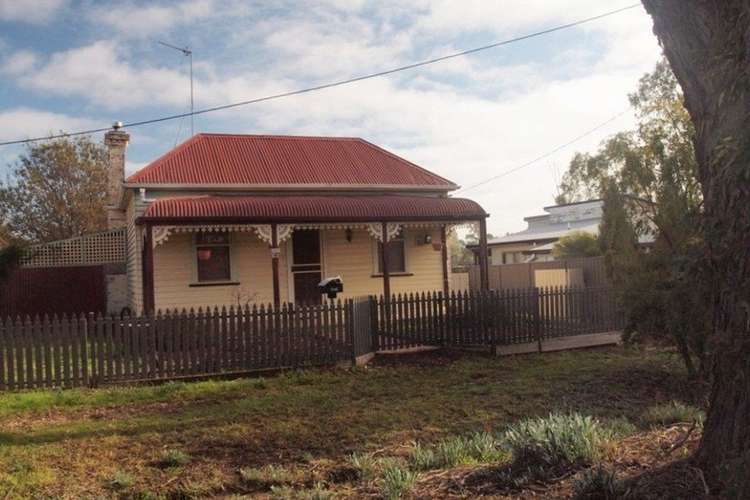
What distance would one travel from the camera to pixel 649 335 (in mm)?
8609

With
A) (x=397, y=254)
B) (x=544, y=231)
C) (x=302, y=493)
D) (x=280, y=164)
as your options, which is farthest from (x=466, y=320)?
(x=544, y=231)

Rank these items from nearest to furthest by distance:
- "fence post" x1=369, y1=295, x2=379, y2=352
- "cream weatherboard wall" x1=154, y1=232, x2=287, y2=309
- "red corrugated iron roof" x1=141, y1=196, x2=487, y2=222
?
"fence post" x1=369, y1=295, x2=379, y2=352 → "red corrugated iron roof" x1=141, y1=196, x2=487, y2=222 → "cream weatherboard wall" x1=154, y1=232, x2=287, y2=309

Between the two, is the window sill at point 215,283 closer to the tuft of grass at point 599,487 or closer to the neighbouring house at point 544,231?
the tuft of grass at point 599,487

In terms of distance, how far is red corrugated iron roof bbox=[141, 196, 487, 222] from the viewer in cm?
1467

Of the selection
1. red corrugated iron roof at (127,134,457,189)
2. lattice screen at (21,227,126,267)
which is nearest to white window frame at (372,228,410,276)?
red corrugated iron roof at (127,134,457,189)

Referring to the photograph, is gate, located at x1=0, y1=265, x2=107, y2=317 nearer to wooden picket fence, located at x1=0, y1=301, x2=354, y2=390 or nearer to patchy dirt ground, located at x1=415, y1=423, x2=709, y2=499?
wooden picket fence, located at x1=0, y1=301, x2=354, y2=390

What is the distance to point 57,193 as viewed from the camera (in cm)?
3566

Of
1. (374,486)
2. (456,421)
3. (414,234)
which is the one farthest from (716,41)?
(414,234)

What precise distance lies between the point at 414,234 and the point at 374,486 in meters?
14.6

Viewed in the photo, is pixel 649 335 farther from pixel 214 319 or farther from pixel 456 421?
pixel 214 319

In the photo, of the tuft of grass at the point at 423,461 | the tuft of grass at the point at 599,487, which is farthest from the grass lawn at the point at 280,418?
the tuft of grass at the point at 599,487

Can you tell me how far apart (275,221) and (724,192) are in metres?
12.5

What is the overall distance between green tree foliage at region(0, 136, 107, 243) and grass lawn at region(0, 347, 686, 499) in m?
29.5

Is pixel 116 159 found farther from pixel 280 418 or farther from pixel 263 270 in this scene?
pixel 280 418
